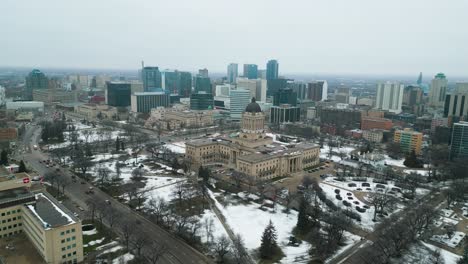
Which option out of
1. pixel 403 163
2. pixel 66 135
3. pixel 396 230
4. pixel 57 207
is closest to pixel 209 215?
pixel 57 207

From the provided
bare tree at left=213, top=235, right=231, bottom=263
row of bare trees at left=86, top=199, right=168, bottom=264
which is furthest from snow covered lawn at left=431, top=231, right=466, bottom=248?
row of bare trees at left=86, top=199, right=168, bottom=264

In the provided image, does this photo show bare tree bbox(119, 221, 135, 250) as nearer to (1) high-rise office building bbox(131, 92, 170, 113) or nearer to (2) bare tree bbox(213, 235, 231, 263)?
(2) bare tree bbox(213, 235, 231, 263)

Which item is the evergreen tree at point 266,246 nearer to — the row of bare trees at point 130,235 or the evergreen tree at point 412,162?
the row of bare trees at point 130,235

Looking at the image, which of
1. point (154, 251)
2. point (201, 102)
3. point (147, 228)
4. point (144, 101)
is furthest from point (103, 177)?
point (144, 101)

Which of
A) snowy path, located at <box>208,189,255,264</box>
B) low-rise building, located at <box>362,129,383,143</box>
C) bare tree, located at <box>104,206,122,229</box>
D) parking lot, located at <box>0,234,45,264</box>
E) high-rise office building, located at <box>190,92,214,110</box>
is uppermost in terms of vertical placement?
high-rise office building, located at <box>190,92,214,110</box>

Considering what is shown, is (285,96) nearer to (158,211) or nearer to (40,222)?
(158,211)

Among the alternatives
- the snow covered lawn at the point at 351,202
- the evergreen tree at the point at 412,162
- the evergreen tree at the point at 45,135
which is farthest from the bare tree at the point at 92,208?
the evergreen tree at the point at 412,162
